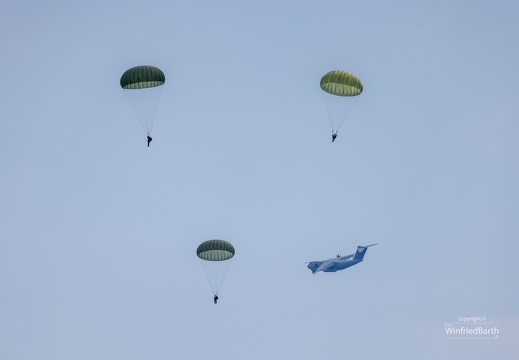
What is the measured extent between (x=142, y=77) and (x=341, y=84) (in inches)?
700

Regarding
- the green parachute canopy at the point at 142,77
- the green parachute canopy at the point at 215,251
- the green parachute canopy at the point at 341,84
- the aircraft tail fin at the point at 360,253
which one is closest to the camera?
the green parachute canopy at the point at 142,77

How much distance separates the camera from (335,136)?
96.0m

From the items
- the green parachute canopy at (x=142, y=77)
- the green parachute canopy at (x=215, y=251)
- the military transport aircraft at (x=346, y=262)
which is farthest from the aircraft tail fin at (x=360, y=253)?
the green parachute canopy at (x=142, y=77)

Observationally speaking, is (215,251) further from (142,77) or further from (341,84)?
(341,84)

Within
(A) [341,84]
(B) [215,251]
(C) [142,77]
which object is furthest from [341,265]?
(C) [142,77]

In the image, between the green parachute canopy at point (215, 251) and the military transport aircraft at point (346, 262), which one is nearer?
the green parachute canopy at point (215, 251)

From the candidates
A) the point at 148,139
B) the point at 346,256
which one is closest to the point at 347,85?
the point at 148,139

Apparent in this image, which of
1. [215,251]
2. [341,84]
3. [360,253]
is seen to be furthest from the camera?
→ [360,253]

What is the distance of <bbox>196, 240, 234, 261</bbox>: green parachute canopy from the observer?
320ft

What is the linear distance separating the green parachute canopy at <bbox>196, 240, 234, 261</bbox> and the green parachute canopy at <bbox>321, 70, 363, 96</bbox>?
17.3 meters

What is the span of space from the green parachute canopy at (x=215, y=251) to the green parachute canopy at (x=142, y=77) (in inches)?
621

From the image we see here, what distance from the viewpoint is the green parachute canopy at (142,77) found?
9288 centimetres

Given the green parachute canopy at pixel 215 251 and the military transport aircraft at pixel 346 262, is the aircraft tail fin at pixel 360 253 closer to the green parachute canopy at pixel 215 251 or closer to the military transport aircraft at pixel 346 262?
the military transport aircraft at pixel 346 262

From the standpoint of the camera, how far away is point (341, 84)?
9444 cm
